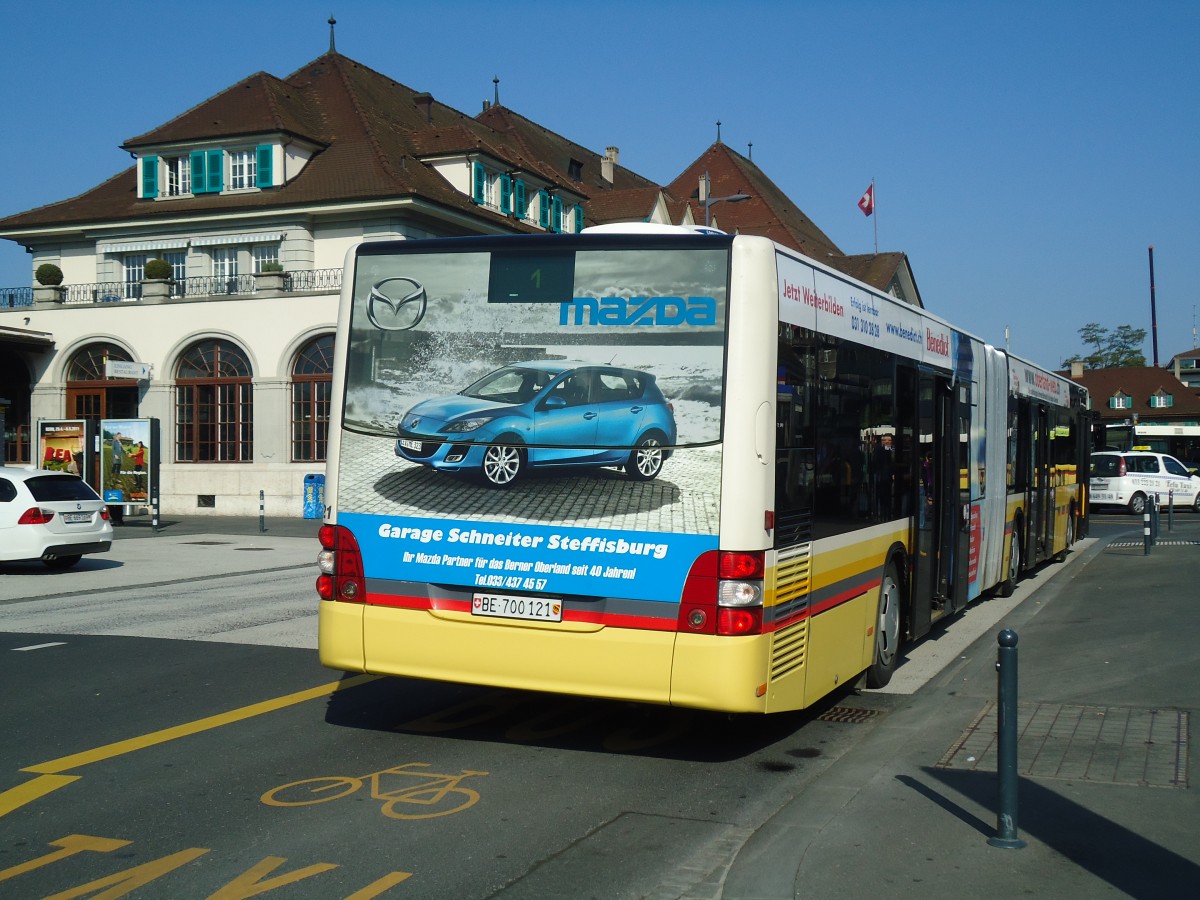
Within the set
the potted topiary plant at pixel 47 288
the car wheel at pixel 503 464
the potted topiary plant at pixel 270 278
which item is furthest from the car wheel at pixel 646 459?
the potted topiary plant at pixel 47 288

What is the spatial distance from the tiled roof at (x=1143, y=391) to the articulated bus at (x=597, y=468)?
9868cm

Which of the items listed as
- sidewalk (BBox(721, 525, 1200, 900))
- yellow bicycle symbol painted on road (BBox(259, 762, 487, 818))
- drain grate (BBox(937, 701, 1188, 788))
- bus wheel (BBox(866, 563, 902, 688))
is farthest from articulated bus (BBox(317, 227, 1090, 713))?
bus wheel (BBox(866, 563, 902, 688))

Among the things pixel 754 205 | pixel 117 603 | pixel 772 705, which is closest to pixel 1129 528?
pixel 117 603

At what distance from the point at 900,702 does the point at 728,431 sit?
336 cm

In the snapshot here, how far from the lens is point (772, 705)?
692cm

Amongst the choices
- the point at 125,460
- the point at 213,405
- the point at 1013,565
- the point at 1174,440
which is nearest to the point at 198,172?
the point at 213,405

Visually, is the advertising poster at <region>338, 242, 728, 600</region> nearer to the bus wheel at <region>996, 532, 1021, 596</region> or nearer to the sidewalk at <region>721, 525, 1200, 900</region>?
the sidewalk at <region>721, 525, 1200, 900</region>

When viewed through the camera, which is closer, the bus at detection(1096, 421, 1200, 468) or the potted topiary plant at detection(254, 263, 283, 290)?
the potted topiary plant at detection(254, 263, 283, 290)

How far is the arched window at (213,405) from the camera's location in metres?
39.1

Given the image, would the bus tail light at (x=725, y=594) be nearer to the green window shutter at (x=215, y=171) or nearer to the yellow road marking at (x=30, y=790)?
the yellow road marking at (x=30, y=790)

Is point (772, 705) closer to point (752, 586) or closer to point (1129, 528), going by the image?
point (752, 586)

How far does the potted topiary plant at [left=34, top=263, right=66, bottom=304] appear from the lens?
41250 mm

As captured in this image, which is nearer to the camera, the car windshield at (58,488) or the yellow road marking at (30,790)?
the yellow road marking at (30,790)

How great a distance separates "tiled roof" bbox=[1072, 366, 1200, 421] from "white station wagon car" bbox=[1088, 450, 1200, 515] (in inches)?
2429
